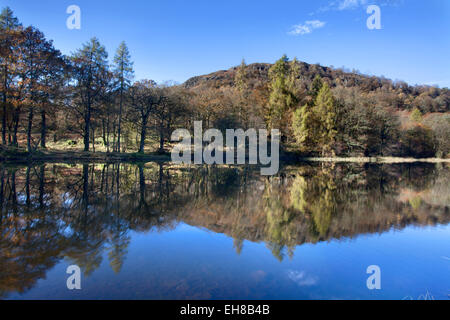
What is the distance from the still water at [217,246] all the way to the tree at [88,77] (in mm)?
19678

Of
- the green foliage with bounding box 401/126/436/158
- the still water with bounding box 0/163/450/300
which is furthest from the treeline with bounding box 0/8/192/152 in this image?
the green foliage with bounding box 401/126/436/158

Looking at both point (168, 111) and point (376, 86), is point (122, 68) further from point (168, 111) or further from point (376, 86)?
point (376, 86)

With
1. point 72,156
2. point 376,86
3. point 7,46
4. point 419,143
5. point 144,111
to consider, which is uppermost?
point 376,86

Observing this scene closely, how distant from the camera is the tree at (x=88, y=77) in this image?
26700mm

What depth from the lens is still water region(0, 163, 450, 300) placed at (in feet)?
12.2

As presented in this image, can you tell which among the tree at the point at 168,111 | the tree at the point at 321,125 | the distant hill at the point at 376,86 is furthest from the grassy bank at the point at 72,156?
the distant hill at the point at 376,86

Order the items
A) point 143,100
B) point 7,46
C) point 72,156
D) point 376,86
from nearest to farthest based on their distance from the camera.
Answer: point 7,46
point 72,156
point 143,100
point 376,86

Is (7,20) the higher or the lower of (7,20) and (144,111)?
the higher

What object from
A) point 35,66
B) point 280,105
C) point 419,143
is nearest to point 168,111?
point 35,66

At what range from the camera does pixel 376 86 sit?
9781cm

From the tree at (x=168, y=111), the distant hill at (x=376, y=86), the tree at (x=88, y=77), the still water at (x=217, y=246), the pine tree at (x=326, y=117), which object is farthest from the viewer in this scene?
the distant hill at (x=376, y=86)

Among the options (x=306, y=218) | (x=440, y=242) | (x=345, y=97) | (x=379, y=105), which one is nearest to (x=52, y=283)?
(x=306, y=218)

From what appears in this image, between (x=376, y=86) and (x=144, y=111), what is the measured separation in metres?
96.1

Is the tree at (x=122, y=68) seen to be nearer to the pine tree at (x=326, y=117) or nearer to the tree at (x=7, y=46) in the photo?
the tree at (x=7, y=46)
